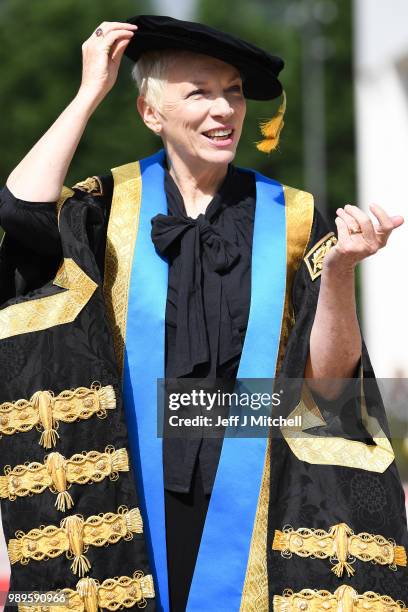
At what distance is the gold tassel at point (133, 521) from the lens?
2.86 metres

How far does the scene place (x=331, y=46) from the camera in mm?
36062

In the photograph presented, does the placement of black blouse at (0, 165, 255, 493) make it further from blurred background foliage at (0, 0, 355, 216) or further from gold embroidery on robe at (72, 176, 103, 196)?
blurred background foliage at (0, 0, 355, 216)

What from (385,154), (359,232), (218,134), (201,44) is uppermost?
(385,154)

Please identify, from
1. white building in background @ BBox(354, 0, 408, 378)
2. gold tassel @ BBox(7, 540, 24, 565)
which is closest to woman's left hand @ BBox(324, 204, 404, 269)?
gold tassel @ BBox(7, 540, 24, 565)

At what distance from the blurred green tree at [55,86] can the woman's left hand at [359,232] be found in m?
28.4

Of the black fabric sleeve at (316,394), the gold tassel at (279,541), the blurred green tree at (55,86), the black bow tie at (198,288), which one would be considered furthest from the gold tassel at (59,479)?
the blurred green tree at (55,86)

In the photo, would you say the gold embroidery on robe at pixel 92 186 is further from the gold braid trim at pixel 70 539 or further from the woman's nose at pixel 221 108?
the gold braid trim at pixel 70 539

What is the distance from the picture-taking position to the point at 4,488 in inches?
112

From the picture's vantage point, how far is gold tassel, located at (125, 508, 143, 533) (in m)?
2.86

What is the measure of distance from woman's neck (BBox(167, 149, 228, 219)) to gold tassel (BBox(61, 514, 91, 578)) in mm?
901

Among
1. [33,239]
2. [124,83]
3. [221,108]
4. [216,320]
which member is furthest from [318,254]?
[124,83]

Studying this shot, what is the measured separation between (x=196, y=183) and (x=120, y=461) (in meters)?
0.81

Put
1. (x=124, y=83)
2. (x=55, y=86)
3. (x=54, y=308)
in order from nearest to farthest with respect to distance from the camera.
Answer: (x=54, y=308), (x=124, y=83), (x=55, y=86)

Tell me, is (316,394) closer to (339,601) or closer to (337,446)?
(337,446)
